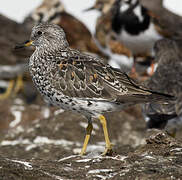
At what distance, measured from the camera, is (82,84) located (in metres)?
6.23

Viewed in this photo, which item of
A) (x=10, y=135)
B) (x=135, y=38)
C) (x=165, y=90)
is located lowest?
(x=10, y=135)

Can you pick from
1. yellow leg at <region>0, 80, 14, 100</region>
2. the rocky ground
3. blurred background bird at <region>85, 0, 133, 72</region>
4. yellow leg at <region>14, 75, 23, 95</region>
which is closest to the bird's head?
the rocky ground

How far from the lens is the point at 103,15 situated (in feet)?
48.1

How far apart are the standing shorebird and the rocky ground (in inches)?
19.9

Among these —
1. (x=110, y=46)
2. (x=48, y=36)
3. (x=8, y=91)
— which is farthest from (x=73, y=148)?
(x=8, y=91)

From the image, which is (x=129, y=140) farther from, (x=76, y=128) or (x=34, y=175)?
(x=34, y=175)

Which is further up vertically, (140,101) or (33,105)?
(140,101)

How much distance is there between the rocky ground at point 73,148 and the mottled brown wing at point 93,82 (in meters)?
0.61

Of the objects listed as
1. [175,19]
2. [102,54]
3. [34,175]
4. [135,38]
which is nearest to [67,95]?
[34,175]

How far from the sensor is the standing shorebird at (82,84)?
6.07 meters

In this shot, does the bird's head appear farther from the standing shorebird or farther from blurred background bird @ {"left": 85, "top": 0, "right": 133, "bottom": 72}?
blurred background bird @ {"left": 85, "top": 0, "right": 133, "bottom": 72}

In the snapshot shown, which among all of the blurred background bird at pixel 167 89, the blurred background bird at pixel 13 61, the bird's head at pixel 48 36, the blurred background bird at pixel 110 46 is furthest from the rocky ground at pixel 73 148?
the blurred background bird at pixel 110 46

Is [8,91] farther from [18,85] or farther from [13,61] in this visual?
[13,61]

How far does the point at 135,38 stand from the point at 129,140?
129 inches
